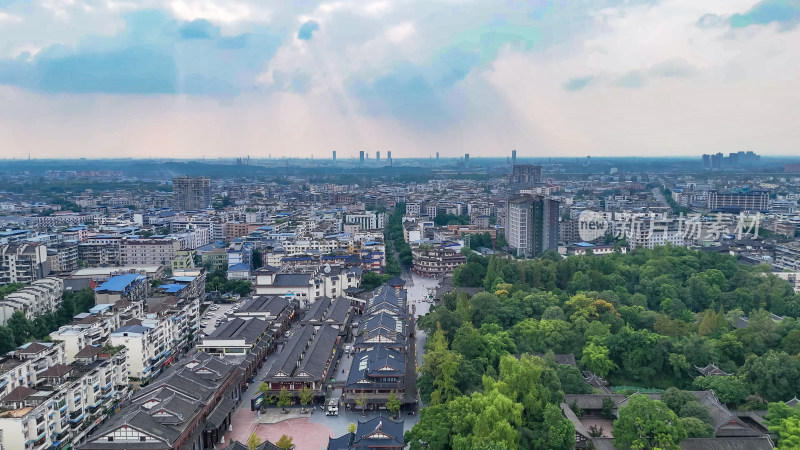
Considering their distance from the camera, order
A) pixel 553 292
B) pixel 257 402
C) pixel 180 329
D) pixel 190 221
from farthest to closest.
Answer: pixel 190 221
pixel 553 292
pixel 180 329
pixel 257 402

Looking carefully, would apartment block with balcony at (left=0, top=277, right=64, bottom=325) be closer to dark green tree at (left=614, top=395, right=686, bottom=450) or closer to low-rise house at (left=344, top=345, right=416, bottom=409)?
low-rise house at (left=344, top=345, right=416, bottom=409)

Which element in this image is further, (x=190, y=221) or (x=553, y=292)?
(x=190, y=221)

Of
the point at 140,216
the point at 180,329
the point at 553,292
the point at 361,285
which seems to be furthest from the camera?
the point at 140,216

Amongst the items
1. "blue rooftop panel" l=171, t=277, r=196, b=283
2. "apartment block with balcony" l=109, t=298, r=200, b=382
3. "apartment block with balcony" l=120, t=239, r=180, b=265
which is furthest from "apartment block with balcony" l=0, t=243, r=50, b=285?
"apartment block with balcony" l=109, t=298, r=200, b=382

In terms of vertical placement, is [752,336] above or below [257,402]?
above

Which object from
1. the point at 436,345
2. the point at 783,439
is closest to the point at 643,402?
the point at 783,439

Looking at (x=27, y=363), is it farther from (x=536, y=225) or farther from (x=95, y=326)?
(x=536, y=225)

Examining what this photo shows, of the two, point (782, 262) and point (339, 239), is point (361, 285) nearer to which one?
point (339, 239)
